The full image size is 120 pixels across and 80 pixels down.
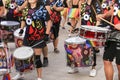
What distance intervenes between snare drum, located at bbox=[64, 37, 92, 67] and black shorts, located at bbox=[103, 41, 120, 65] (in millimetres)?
1163

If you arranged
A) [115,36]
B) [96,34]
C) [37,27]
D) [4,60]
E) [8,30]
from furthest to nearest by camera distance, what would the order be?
[8,30] → [37,27] → [96,34] → [115,36] → [4,60]

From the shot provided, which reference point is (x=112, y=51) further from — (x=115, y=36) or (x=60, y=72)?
(x=60, y=72)

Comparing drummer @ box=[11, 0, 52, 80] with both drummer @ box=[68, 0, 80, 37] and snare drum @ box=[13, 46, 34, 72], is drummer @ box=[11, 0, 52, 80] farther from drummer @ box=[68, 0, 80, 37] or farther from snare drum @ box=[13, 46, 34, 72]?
drummer @ box=[68, 0, 80, 37]

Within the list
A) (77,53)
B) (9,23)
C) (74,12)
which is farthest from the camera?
(74,12)

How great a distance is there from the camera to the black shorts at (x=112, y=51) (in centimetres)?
562

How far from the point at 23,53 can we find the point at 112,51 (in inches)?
55.3

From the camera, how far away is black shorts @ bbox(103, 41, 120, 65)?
5617 millimetres

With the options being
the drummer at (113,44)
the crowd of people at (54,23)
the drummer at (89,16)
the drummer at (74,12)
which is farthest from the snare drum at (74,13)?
the drummer at (113,44)

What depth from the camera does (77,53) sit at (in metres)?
6.91

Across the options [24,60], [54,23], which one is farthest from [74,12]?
[24,60]

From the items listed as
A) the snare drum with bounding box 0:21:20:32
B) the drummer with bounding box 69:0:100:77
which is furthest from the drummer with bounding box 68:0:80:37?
the drummer with bounding box 69:0:100:77

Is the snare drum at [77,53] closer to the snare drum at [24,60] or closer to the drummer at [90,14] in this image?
the drummer at [90,14]

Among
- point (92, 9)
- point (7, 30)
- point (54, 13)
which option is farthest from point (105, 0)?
point (7, 30)

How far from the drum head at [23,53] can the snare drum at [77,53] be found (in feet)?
3.05
